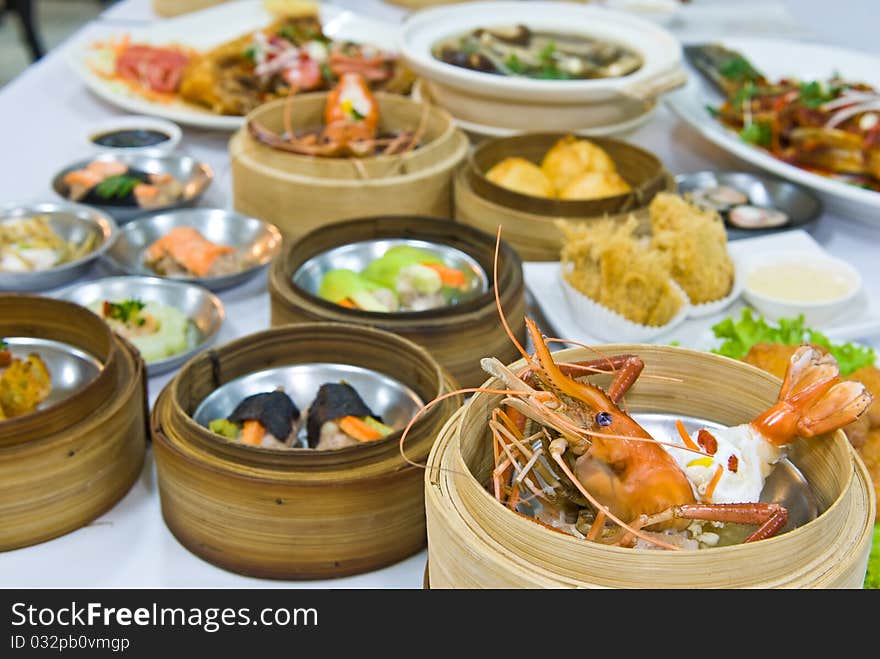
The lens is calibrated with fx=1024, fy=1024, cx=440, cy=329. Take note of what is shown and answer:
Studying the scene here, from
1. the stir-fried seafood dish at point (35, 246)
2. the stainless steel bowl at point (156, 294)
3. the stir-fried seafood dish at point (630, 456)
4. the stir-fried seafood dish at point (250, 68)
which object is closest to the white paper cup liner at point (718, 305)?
the stir-fried seafood dish at point (630, 456)

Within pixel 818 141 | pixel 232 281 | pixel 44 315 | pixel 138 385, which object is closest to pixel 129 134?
pixel 232 281

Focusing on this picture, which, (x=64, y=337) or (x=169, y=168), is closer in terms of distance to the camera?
(x=64, y=337)

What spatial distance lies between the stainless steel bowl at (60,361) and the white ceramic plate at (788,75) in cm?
213

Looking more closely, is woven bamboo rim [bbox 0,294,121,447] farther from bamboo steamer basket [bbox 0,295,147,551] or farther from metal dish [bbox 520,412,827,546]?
metal dish [bbox 520,412,827,546]

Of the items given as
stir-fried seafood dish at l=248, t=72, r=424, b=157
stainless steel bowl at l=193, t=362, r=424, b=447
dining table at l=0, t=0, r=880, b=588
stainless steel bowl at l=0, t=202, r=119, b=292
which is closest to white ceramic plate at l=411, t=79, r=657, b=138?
dining table at l=0, t=0, r=880, b=588

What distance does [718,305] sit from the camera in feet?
8.38

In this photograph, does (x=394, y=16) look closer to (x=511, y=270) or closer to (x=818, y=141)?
(x=818, y=141)

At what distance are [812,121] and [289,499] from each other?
247 cm

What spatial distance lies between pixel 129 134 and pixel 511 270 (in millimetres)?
1830

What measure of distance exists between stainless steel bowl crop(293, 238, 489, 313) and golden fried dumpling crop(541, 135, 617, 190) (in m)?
0.51

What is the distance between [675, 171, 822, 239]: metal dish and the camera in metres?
3.01

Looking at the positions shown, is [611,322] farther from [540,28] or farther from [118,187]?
[540,28]

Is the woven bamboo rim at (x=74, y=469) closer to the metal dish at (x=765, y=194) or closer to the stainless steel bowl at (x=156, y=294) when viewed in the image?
the stainless steel bowl at (x=156, y=294)

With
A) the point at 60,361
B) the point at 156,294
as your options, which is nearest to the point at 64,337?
the point at 60,361
